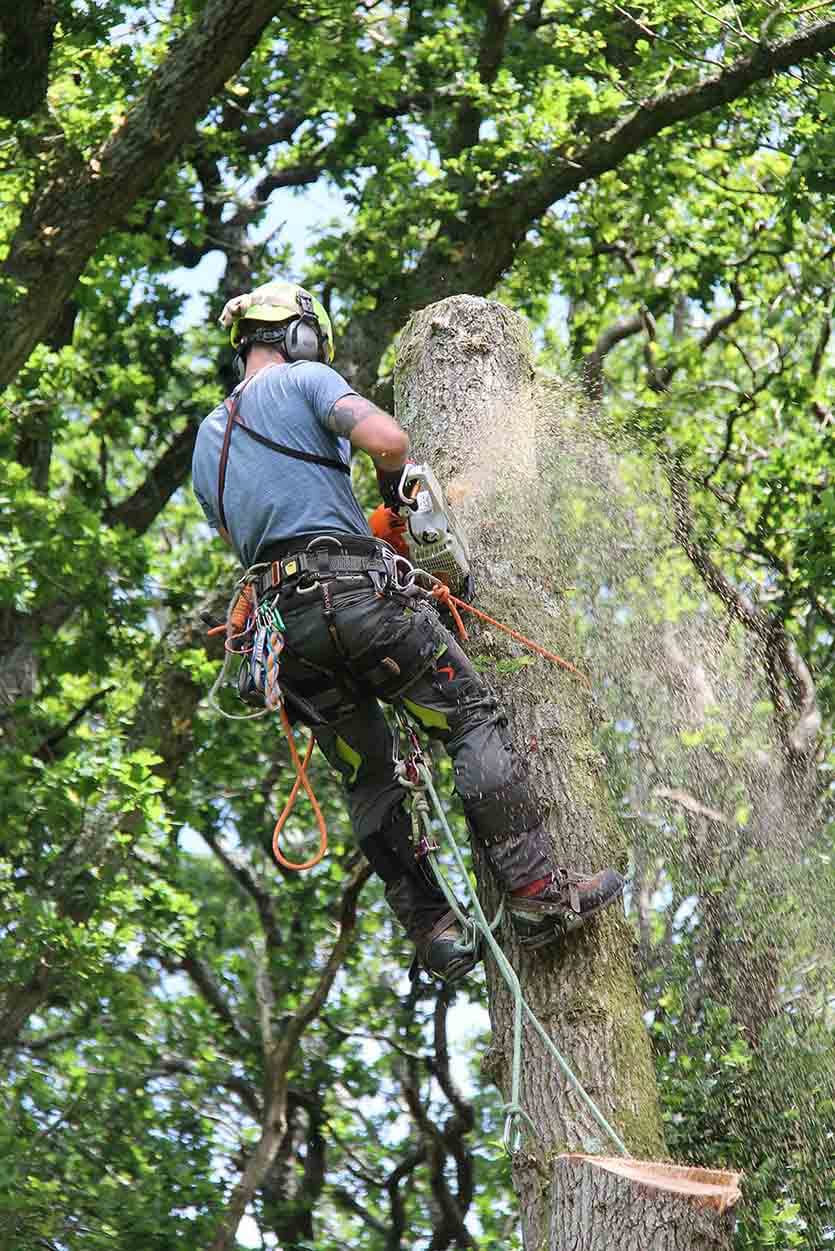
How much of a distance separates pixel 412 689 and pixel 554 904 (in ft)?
2.26

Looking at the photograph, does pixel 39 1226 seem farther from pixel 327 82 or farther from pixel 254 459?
Result: pixel 327 82

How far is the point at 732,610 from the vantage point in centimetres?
661

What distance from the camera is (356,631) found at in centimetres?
387

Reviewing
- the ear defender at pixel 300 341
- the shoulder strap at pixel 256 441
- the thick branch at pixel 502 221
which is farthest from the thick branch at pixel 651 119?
the shoulder strap at pixel 256 441

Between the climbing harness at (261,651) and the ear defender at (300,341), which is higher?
the ear defender at (300,341)

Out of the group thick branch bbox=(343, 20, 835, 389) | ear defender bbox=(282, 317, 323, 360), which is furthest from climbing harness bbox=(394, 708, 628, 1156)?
thick branch bbox=(343, 20, 835, 389)

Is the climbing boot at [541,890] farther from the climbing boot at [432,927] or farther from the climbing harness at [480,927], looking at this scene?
the climbing boot at [432,927]

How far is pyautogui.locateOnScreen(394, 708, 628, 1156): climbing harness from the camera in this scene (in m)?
3.54

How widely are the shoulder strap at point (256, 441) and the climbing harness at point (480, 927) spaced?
726 millimetres

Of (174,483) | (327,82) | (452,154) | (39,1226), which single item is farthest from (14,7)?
(39,1226)

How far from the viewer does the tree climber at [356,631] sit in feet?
12.6

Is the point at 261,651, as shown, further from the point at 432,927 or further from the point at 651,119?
the point at 651,119

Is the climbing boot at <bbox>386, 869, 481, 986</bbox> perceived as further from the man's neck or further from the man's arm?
the man's neck

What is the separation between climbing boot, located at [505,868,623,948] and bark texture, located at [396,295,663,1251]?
81mm
